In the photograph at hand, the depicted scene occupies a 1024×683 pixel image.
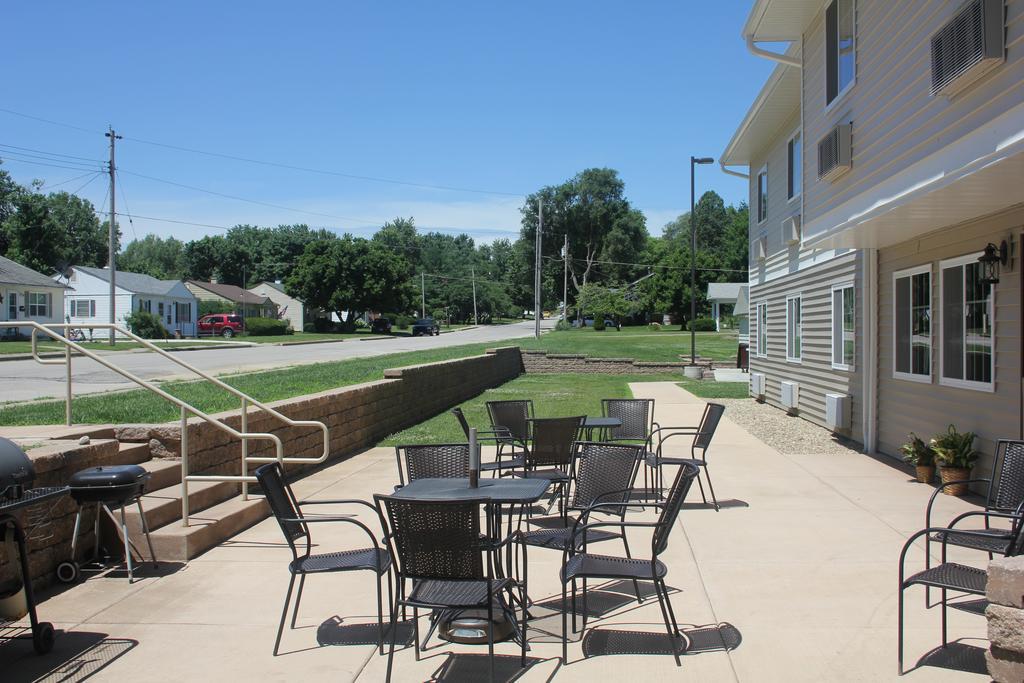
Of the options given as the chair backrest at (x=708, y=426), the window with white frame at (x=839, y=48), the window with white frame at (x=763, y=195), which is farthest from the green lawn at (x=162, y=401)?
the window with white frame at (x=763, y=195)

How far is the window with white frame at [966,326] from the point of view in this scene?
8.35 m

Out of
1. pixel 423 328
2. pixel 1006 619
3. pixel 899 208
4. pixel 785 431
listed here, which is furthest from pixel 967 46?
pixel 423 328

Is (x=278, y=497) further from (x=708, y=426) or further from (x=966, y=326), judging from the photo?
(x=966, y=326)

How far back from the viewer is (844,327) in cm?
1290

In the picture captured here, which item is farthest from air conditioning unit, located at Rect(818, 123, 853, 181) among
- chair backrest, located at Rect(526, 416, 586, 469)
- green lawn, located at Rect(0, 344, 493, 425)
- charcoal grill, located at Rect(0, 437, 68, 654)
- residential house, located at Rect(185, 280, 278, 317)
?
residential house, located at Rect(185, 280, 278, 317)

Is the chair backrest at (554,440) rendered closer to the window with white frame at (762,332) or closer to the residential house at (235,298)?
the window with white frame at (762,332)

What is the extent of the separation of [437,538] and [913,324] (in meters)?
8.16

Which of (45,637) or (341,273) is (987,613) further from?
(341,273)

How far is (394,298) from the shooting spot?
6888 cm

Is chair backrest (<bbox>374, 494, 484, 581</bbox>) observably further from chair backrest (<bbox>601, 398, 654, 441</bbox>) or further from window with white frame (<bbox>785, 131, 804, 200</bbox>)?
window with white frame (<bbox>785, 131, 804, 200</bbox>)

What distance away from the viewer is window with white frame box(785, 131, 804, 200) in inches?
612

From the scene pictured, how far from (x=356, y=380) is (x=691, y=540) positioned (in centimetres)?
911

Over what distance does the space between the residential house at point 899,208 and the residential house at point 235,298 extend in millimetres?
58088

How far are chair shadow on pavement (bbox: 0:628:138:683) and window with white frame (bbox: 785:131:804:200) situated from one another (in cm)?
1334
